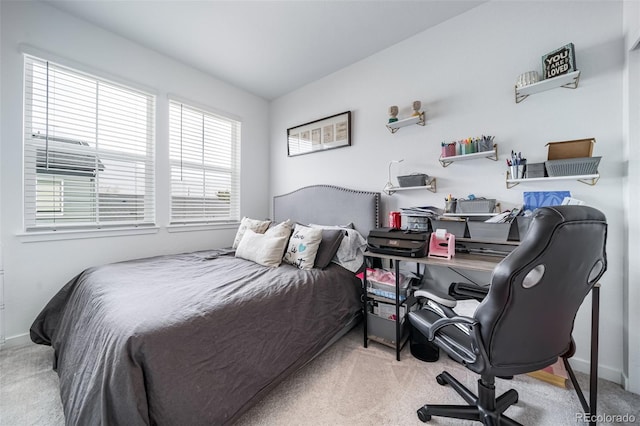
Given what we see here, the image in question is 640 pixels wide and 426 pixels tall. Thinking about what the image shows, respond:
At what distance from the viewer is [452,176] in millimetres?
2088

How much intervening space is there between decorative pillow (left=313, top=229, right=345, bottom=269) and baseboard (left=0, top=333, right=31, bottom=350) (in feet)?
7.70

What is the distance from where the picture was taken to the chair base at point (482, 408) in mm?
1128

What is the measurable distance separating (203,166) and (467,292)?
3.01m

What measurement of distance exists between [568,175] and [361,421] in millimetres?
1917

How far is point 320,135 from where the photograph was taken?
2.97 m

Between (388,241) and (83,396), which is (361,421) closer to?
(388,241)

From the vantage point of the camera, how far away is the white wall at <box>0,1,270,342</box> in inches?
72.1

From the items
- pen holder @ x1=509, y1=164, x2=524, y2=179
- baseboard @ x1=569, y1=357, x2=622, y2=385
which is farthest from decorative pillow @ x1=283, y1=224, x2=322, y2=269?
baseboard @ x1=569, y1=357, x2=622, y2=385

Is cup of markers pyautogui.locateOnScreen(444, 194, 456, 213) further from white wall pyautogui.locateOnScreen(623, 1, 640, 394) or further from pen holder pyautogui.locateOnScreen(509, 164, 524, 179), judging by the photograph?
white wall pyautogui.locateOnScreen(623, 1, 640, 394)

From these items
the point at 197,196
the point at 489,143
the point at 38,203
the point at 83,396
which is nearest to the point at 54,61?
the point at 38,203

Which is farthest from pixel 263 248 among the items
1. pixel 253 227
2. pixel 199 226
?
pixel 199 226

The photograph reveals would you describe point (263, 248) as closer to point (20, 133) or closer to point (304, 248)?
point (304, 248)

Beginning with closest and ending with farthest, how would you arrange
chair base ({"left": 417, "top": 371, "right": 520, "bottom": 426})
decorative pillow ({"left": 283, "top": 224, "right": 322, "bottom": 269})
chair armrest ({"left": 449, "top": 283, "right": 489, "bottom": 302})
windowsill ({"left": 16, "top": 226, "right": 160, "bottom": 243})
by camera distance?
chair base ({"left": 417, "top": 371, "right": 520, "bottom": 426}), chair armrest ({"left": 449, "top": 283, "right": 489, "bottom": 302}), windowsill ({"left": 16, "top": 226, "right": 160, "bottom": 243}), decorative pillow ({"left": 283, "top": 224, "right": 322, "bottom": 269})

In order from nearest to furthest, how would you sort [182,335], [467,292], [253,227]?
[182,335] → [467,292] → [253,227]
